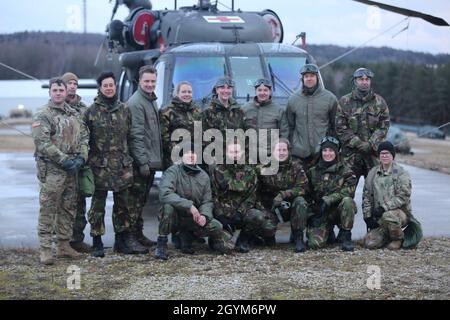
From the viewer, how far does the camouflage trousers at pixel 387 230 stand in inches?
292

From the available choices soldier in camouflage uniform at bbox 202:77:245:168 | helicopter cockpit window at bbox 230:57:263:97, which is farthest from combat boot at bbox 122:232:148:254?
helicopter cockpit window at bbox 230:57:263:97

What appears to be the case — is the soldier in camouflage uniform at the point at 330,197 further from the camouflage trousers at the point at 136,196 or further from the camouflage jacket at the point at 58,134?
the camouflage jacket at the point at 58,134

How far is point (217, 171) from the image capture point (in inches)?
296

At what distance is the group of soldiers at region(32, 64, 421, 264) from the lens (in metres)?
7.04

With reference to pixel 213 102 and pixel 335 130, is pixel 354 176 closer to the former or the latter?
pixel 335 130

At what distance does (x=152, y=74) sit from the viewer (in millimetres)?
7535

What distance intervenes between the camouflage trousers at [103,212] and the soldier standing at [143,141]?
0.07m

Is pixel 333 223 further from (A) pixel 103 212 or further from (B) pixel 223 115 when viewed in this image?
(A) pixel 103 212

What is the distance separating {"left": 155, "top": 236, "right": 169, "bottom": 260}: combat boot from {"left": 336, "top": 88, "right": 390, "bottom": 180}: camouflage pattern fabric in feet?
7.51

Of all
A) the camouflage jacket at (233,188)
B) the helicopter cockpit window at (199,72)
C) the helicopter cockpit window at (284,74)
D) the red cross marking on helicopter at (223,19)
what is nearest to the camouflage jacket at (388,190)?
the camouflage jacket at (233,188)

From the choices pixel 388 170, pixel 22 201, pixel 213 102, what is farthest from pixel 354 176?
pixel 22 201

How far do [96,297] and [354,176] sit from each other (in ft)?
10.5

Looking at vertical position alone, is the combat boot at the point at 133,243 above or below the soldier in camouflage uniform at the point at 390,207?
below

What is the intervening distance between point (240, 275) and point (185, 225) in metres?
1.12
